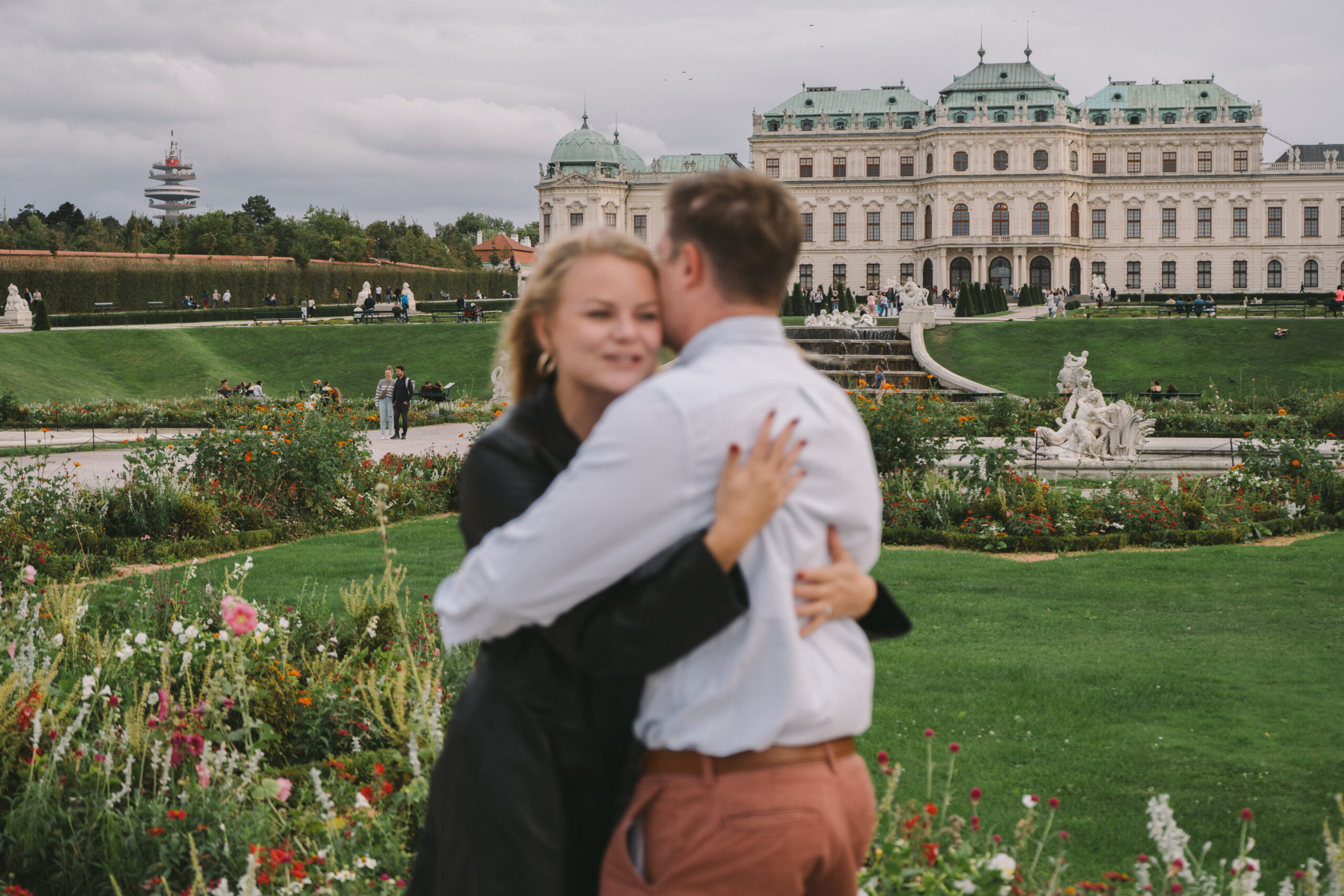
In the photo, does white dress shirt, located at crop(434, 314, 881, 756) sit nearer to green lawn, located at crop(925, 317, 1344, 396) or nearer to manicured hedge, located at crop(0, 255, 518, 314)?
green lawn, located at crop(925, 317, 1344, 396)

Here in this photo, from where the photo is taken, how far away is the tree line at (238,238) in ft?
179

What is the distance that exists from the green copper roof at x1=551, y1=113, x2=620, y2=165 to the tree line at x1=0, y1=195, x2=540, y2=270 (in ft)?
28.9

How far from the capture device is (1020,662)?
6203 mm

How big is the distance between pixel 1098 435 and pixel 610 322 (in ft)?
45.9

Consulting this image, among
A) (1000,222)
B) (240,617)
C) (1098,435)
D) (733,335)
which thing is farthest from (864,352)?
(1000,222)

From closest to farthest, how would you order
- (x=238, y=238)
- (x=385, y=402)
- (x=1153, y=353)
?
(x=385, y=402) → (x=1153, y=353) → (x=238, y=238)

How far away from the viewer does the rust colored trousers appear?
1.77m

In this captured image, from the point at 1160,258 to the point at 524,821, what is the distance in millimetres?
72327

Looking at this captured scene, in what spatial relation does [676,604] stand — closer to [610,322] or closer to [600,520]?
[600,520]

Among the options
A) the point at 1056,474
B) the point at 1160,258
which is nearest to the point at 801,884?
the point at 1056,474

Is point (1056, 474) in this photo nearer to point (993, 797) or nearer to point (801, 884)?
point (993, 797)

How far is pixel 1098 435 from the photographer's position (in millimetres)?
14852

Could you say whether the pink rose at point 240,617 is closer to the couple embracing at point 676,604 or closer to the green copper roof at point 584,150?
the couple embracing at point 676,604

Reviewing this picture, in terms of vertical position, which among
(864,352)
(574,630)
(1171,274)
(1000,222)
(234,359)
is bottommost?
(574,630)
